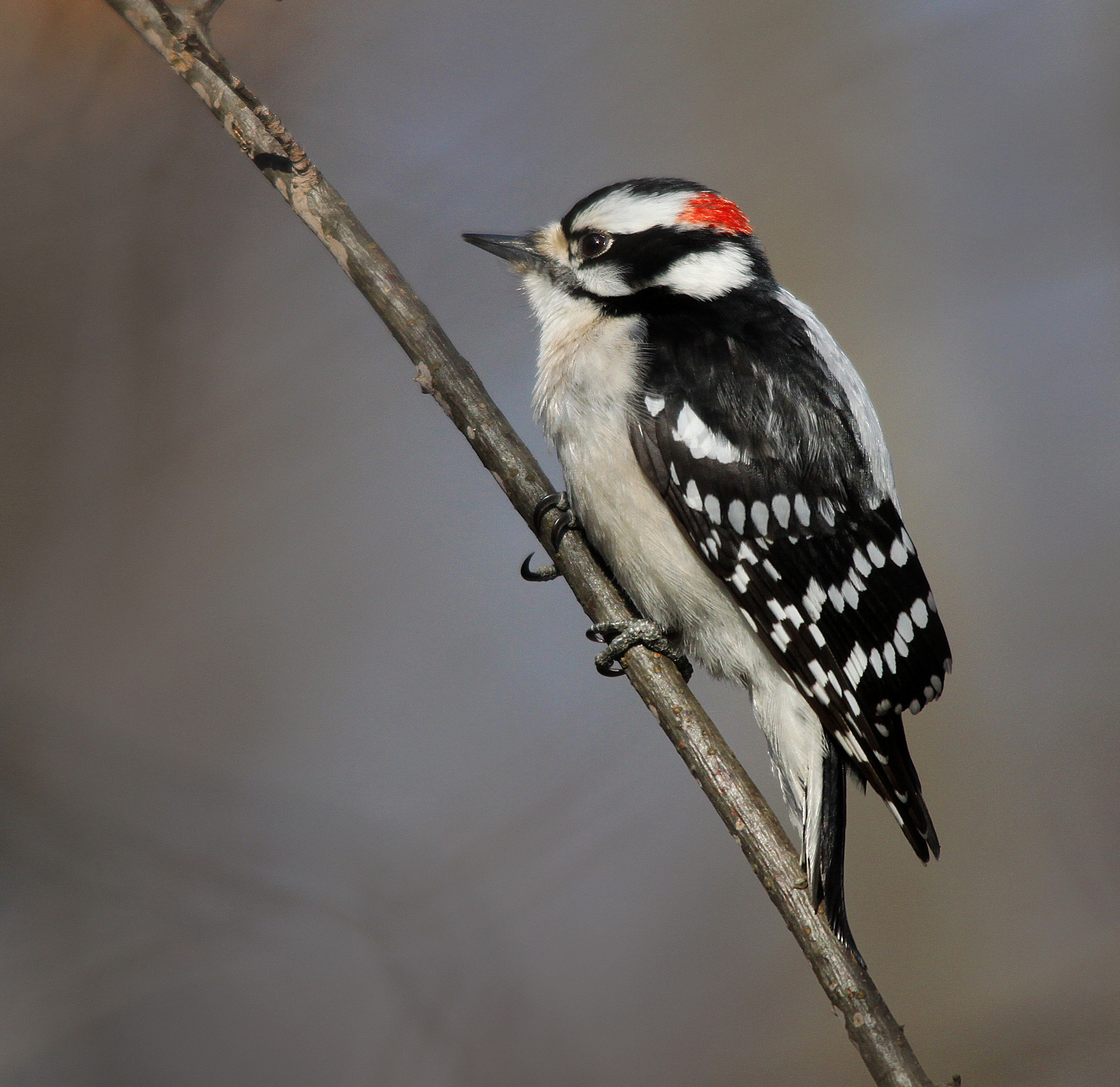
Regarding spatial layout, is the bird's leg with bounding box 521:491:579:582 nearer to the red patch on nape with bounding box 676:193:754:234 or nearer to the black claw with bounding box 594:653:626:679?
the black claw with bounding box 594:653:626:679

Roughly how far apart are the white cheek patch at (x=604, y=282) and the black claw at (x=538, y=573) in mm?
790

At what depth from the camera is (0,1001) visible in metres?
3.52

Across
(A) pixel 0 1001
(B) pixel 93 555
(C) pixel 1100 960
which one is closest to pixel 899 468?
(C) pixel 1100 960

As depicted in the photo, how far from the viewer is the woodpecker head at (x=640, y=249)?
2.84 metres

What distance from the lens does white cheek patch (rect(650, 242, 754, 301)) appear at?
112 inches

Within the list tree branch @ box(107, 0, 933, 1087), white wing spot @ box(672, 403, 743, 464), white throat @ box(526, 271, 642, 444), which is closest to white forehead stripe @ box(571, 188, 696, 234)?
white throat @ box(526, 271, 642, 444)

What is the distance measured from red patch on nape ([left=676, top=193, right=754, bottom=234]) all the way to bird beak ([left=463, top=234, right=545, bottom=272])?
434 millimetres

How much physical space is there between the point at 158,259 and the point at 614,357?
2394 mm

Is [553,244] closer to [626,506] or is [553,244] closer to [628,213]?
[628,213]

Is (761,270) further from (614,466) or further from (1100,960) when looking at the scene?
(1100,960)

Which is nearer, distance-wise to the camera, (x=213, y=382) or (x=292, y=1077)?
(x=292, y=1077)

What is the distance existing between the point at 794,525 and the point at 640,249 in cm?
93

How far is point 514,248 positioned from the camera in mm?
2943

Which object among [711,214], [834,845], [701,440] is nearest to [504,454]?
[701,440]
